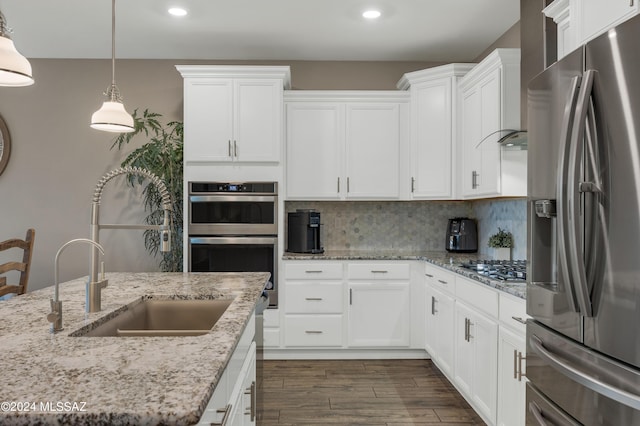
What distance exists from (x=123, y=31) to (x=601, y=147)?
365 cm

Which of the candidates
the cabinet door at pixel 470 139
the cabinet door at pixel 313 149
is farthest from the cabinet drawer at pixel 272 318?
the cabinet door at pixel 470 139

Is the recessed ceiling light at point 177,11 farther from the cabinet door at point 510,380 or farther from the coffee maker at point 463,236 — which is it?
the cabinet door at point 510,380

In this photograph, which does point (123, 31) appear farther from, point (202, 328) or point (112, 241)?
point (202, 328)

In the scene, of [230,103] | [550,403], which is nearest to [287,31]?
[230,103]

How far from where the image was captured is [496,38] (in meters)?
3.75

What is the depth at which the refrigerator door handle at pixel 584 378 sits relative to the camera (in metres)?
1.13

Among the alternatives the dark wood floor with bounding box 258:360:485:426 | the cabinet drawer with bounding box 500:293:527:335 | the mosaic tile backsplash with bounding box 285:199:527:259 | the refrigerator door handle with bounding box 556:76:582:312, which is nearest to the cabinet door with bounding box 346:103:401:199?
the mosaic tile backsplash with bounding box 285:199:527:259

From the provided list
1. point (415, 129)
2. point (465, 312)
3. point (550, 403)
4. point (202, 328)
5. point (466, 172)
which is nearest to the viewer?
point (550, 403)

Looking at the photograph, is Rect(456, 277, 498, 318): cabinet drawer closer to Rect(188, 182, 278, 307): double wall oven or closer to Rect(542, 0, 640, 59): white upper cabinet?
Rect(542, 0, 640, 59): white upper cabinet

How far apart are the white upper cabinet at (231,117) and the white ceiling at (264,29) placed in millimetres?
354

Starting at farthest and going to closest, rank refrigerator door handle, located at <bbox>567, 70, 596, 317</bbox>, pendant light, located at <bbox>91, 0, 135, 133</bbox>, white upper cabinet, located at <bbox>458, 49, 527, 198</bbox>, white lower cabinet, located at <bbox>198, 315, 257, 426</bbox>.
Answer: white upper cabinet, located at <bbox>458, 49, 527, 198</bbox> → pendant light, located at <bbox>91, 0, 135, 133</bbox> → refrigerator door handle, located at <bbox>567, 70, 596, 317</bbox> → white lower cabinet, located at <bbox>198, 315, 257, 426</bbox>

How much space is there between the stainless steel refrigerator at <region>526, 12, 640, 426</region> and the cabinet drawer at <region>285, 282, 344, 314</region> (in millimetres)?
2256

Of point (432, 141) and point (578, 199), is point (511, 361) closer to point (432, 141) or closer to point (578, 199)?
point (578, 199)

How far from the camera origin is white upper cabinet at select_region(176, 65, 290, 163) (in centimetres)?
372
